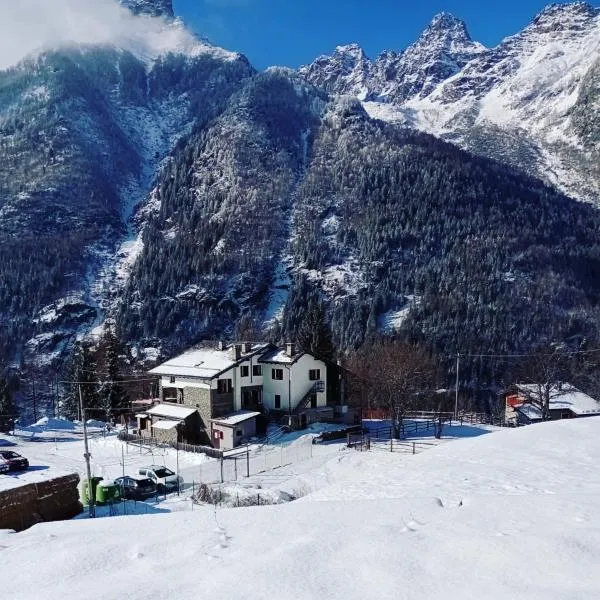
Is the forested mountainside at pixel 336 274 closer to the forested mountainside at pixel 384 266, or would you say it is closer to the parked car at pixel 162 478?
the forested mountainside at pixel 384 266

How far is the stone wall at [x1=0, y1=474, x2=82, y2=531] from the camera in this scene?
15.4m

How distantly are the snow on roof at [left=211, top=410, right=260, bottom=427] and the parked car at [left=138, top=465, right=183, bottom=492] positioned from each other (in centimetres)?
1212

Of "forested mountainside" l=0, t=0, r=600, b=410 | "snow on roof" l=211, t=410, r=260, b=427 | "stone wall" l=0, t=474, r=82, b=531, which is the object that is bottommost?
"snow on roof" l=211, t=410, r=260, b=427

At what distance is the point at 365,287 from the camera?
158125 millimetres

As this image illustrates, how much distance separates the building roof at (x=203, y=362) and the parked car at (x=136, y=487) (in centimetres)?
1557

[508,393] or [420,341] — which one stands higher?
[420,341]

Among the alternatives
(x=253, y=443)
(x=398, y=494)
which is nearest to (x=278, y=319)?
(x=253, y=443)

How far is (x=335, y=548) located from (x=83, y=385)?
57234 millimetres

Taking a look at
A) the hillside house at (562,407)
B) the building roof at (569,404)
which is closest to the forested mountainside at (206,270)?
the hillside house at (562,407)

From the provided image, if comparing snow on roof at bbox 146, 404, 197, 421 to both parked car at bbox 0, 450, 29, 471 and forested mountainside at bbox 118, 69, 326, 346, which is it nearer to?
parked car at bbox 0, 450, 29, 471

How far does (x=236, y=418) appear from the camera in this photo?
44656 millimetres

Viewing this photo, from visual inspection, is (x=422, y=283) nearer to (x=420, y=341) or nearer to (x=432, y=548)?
(x=420, y=341)

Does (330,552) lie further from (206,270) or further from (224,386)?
(206,270)

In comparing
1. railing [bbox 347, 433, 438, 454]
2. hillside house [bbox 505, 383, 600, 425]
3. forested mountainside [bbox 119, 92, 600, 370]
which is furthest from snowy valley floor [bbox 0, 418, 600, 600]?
forested mountainside [bbox 119, 92, 600, 370]
